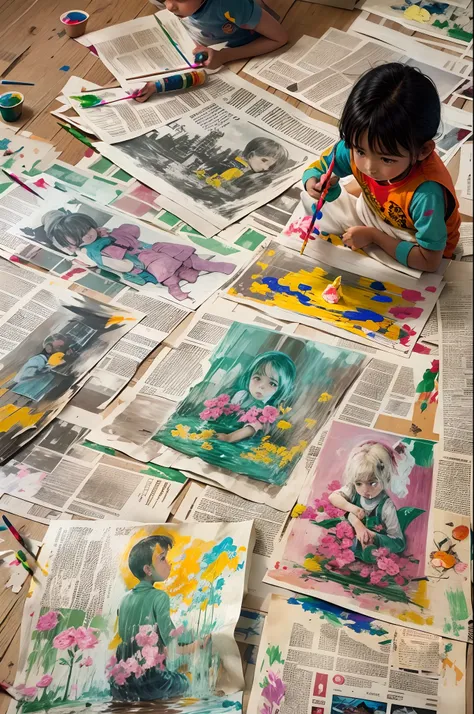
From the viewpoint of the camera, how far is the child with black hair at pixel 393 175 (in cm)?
136

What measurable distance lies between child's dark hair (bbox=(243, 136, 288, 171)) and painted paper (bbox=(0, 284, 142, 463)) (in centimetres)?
54

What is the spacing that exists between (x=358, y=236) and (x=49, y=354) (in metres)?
0.67

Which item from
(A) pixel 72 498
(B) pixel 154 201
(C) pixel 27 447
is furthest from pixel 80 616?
(B) pixel 154 201

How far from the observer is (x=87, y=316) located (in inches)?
60.1

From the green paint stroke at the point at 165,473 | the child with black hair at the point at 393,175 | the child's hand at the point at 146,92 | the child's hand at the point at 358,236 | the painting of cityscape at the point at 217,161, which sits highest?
the child's hand at the point at 146,92

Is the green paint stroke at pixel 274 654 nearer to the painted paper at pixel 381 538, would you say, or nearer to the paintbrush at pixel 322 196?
the painted paper at pixel 381 538

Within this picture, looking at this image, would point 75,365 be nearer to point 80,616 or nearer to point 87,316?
point 87,316

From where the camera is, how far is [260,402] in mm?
1389

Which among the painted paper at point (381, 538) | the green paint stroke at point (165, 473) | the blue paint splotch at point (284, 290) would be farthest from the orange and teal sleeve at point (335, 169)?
the green paint stroke at point (165, 473)

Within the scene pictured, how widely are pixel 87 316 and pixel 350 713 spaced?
869 millimetres

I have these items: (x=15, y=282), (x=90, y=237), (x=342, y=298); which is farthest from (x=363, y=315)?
(x=15, y=282)

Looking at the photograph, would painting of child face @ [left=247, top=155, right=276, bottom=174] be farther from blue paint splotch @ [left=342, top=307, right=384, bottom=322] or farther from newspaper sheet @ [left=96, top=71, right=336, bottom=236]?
blue paint splotch @ [left=342, top=307, right=384, bottom=322]

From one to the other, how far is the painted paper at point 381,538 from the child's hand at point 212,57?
3.72 feet

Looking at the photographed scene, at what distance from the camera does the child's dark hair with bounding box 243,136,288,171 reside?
1.81 meters
